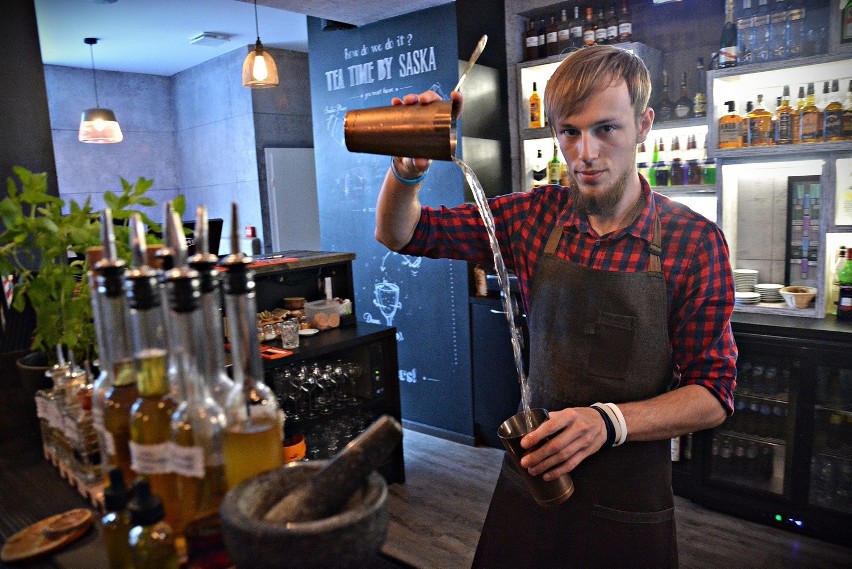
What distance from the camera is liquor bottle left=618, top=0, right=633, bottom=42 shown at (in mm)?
3645

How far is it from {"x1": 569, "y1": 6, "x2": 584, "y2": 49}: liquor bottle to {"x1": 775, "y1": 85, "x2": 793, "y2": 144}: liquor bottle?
126 centimetres

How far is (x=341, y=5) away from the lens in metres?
3.78

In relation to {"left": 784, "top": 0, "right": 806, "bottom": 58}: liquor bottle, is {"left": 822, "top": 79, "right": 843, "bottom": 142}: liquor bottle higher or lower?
lower

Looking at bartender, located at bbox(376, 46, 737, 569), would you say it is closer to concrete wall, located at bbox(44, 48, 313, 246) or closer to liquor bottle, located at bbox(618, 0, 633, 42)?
liquor bottle, located at bbox(618, 0, 633, 42)

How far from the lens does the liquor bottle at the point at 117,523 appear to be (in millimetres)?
806

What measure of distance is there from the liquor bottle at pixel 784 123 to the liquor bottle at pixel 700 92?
425mm

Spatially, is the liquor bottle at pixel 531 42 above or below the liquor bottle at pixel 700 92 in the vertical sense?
above

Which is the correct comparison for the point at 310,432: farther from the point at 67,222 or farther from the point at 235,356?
the point at 235,356

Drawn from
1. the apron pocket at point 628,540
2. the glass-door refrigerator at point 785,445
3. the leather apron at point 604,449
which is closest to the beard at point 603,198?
the leather apron at point 604,449

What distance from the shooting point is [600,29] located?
12.3 ft

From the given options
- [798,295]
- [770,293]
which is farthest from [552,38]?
[798,295]

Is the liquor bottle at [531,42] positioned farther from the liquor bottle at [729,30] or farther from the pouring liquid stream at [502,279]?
the pouring liquid stream at [502,279]

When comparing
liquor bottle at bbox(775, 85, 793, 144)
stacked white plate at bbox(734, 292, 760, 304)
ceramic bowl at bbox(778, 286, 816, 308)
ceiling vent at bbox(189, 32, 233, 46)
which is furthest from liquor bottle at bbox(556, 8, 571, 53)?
ceiling vent at bbox(189, 32, 233, 46)

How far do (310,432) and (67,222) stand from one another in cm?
194
